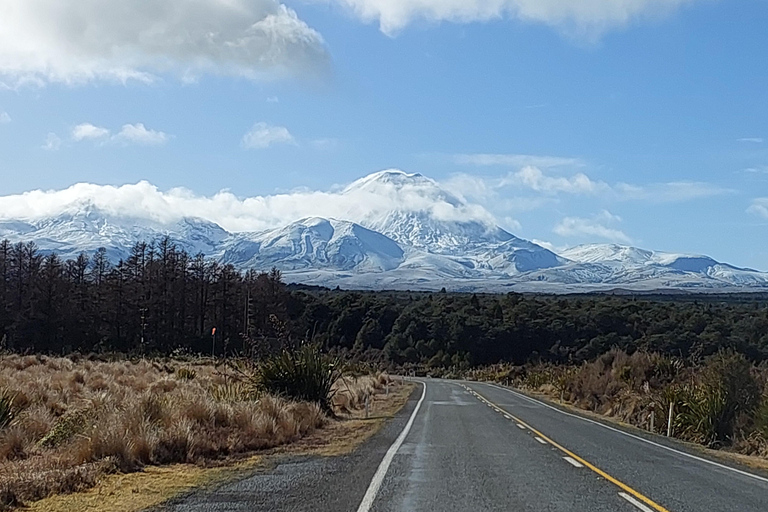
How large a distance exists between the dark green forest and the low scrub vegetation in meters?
4.84

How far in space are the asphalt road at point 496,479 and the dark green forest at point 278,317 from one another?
23910 millimetres

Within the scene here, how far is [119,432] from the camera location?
13.0m

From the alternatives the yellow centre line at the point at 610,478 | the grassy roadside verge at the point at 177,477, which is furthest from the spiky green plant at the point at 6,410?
the yellow centre line at the point at 610,478

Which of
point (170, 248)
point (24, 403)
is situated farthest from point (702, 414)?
point (170, 248)

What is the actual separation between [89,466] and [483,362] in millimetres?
82709

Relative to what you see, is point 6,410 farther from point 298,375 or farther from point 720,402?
point 720,402

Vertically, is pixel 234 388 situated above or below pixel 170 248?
below

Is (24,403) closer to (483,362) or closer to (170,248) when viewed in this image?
(170,248)

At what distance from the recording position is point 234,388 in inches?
867

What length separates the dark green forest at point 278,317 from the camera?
2426 inches

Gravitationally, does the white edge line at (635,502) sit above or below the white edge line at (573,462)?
above

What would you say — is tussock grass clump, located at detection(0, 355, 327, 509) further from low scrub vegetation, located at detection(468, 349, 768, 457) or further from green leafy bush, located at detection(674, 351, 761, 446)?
low scrub vegetation, located at detection(468, 349, 768, 457)

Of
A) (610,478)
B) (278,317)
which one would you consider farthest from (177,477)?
(278,317)

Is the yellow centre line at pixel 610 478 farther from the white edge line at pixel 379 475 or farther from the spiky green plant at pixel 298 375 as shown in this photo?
the spiky green plant at pixel 298 375
